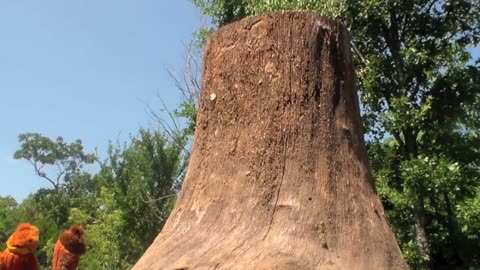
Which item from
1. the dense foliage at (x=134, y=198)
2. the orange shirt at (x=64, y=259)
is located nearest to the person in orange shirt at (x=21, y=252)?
the orange shirt at (x=64, y=259)

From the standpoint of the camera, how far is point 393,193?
860 centimetres

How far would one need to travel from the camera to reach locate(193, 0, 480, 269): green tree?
27.2 ft

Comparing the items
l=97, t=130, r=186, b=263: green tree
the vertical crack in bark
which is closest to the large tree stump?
the vertical crack in bark

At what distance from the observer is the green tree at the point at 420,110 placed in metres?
8.30

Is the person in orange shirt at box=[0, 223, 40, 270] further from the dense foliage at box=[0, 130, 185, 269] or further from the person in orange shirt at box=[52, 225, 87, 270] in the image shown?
the dense foliage at box=[0, 130, 185, 269]

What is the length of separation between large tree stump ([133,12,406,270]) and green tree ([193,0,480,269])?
18.6ft

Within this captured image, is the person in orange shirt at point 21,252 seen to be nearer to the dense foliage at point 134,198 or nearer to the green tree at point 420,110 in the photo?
the green tree at point 420,110

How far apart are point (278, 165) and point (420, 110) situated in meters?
6.43

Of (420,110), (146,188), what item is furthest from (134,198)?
(420,110)

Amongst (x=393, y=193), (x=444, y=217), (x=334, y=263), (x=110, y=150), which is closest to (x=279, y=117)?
(x=334, y=263)

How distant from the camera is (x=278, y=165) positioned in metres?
2.33

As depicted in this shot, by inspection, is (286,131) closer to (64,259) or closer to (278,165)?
(278,165)

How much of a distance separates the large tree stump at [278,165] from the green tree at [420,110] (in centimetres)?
567

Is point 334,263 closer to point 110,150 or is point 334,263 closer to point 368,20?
point 368,20
